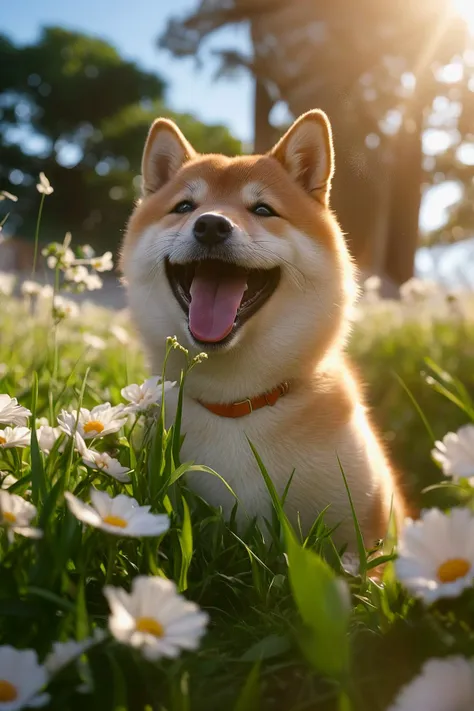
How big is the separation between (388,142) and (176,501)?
810 centimetres

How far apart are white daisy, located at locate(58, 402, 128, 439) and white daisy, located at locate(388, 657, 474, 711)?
0.90 meters

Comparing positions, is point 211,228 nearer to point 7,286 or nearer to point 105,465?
point 105,465

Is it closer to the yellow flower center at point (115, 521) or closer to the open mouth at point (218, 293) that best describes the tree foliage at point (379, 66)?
the open mouth at point (218, 293)

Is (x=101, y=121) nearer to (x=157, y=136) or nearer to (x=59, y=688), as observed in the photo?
(x=157, y=136)

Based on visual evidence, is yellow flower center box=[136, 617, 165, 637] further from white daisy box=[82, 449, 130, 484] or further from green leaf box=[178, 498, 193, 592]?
white daisy box=[82, 449, 130, 484]

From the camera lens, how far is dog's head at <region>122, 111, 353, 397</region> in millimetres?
2137

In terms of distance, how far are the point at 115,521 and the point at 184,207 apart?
1581 millimetres

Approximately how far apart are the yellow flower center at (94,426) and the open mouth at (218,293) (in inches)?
21.9

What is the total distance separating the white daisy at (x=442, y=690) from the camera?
0.92 m

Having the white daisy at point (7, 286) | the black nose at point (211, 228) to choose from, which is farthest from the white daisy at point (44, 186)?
the white daisy at point (7, 286)

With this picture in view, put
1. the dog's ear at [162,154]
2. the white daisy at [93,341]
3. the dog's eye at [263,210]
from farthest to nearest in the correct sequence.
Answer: the white daisy at [93,341] < the dog's ear at [162,154] < the dog's eye at [263,210]

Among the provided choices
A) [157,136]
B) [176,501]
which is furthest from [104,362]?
[176,501]

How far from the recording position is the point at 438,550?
1.04 meters

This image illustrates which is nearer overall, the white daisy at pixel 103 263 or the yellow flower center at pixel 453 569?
the yellow flower center at pixel 453 569
